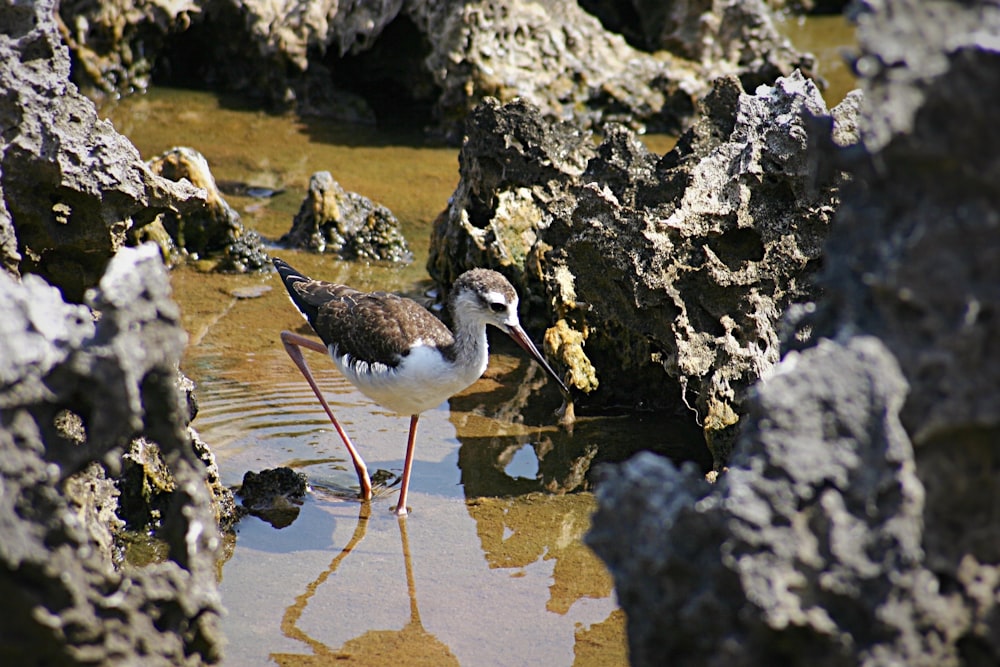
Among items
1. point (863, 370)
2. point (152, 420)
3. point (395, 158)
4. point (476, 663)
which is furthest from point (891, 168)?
point (395, 158)

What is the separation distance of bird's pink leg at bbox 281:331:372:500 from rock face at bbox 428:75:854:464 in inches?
54.7

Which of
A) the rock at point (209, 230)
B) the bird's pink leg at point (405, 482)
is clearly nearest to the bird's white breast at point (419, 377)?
the bird's pink leg at point (405, 482)

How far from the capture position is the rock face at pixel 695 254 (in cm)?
556

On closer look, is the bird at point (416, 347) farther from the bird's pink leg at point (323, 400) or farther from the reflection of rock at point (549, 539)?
the reflection of rock at point (549, 539)

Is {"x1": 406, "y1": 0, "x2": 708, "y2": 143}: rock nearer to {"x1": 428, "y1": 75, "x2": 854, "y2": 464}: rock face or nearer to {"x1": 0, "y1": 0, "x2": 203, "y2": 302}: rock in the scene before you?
{"x1": 428, "y1": 75, "x2": 854, "y2": 464}: rock face

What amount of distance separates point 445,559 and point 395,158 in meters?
6.45

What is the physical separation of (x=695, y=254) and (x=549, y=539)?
165cm

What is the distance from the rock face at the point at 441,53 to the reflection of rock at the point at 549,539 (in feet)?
20.3

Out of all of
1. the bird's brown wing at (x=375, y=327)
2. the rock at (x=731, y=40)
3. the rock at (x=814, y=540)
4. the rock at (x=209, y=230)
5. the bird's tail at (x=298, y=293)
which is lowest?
the rock at (x=209, y=230)

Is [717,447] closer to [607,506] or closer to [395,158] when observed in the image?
[607,506]

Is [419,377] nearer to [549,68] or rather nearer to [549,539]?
[549,539]

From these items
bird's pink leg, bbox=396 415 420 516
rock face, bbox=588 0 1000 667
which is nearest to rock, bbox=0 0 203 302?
bird's pink leg, bbox=396 415 420 516

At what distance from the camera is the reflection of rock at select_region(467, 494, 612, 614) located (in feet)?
16.4

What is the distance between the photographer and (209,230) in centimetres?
842
